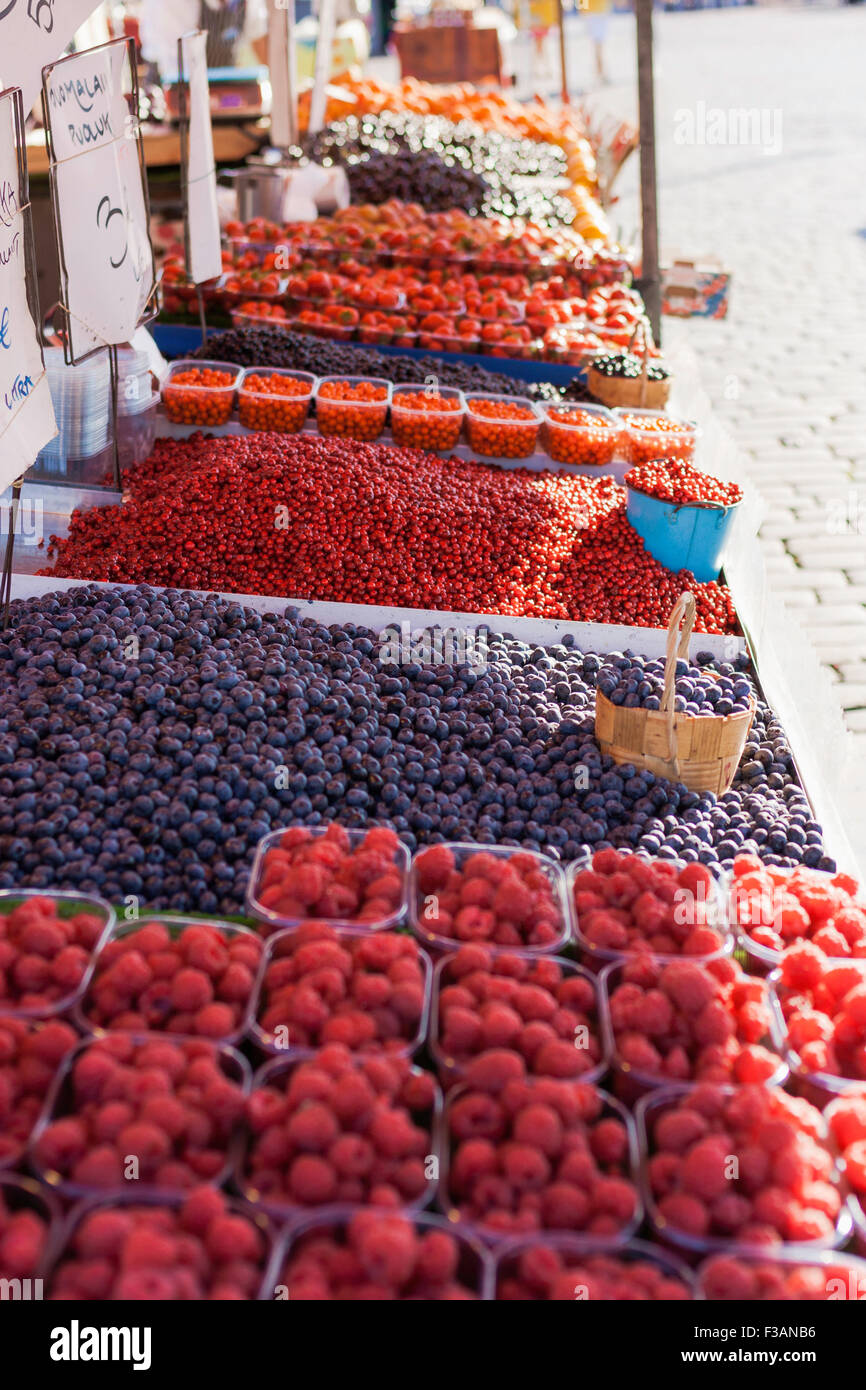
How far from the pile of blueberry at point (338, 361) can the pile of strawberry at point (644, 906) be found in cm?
295

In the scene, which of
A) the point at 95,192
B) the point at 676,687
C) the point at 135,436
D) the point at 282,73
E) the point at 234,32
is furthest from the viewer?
the point at 234,32

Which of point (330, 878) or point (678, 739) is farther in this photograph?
point (678, 739)

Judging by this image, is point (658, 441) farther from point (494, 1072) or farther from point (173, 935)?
point (494, 1072)

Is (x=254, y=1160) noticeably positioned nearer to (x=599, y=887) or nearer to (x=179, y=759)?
(x=599, y=887)

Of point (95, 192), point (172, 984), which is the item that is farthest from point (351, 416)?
point (172, 984)

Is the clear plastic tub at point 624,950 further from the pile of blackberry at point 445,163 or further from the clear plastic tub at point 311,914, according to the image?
the pile of blackberry at point 445,163

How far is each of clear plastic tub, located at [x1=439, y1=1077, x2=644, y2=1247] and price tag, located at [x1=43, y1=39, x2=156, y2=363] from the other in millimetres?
2468

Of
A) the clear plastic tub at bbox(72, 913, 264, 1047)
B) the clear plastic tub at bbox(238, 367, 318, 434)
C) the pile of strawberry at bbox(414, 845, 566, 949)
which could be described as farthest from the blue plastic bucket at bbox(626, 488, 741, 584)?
the clear plastic tub at bbox(72, 913, 264, 1047)

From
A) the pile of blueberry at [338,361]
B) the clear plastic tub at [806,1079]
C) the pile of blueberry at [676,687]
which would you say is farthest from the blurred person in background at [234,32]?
the clear plastic tub at [806,1079]

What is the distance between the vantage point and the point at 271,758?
2346mm

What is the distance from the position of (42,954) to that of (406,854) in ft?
2.18

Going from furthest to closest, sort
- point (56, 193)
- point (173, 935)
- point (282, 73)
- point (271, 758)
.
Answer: point (282, 73) → point (56, 193) → point (271, 758) → point (173, 935)

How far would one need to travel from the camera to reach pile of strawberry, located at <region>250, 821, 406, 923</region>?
1.88 m

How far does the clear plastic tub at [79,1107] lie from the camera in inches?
54.6
